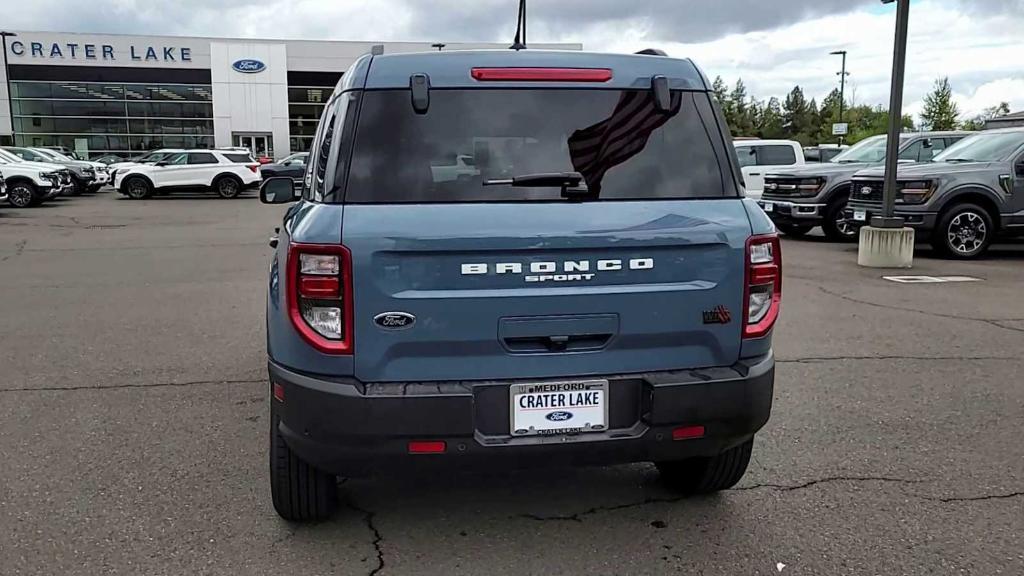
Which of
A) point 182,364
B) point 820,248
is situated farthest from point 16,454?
point 820,248

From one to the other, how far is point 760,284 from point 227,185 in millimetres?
27284

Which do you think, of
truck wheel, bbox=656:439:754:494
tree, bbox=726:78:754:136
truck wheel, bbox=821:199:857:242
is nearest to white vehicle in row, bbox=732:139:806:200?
truck wheel, bbox=821:199:857:242

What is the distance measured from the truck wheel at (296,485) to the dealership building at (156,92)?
49060mm

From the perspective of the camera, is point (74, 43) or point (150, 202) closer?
point (150, 202)

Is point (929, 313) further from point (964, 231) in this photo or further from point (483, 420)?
point (483, 420)

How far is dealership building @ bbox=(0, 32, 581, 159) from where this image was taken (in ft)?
165

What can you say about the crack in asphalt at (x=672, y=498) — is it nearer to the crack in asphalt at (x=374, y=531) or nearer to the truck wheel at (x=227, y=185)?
the crack in asphalt at (x=374, y=531)

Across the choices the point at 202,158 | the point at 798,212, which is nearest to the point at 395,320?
the point at 798,212

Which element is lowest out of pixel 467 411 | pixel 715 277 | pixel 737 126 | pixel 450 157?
pixel 467 411

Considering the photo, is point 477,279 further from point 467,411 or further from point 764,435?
point 764,435

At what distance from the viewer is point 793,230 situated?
53.3 ft

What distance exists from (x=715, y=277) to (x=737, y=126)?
9659 cm

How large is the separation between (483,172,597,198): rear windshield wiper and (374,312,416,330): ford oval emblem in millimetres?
572

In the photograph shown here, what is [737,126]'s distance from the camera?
9475 cm
